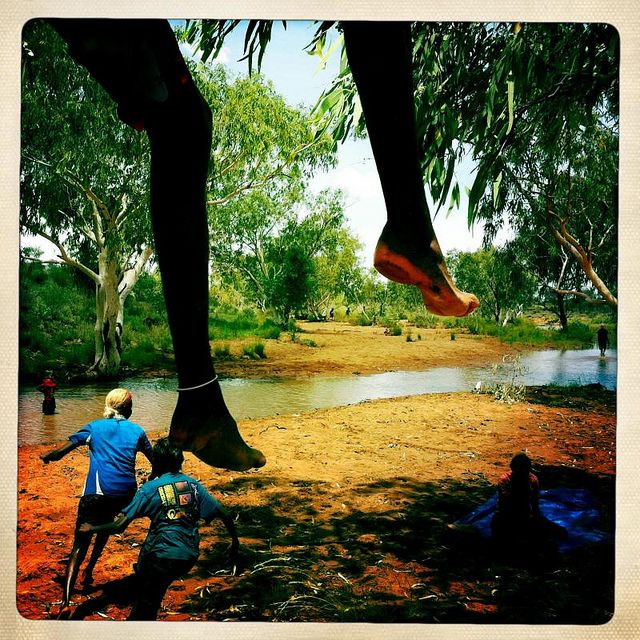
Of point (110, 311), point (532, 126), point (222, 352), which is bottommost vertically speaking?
point (222, 352)

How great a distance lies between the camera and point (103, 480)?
213cm

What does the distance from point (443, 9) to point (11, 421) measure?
80.0 inches

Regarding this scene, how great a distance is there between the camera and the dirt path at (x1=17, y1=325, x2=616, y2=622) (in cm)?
224

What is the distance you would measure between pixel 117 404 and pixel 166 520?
1.57 feet

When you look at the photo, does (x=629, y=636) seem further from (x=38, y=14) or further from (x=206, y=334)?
(x=38, y=14)

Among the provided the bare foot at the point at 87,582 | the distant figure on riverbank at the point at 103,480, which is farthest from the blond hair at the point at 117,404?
the bare foot at the point at 87,582

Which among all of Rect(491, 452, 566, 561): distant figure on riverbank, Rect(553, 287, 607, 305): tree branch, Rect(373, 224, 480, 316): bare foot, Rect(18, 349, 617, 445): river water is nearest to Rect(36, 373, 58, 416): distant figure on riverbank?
Rect(18, 349, 617, 445): river water

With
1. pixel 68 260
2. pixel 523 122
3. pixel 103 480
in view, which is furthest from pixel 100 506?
pixel 523 122

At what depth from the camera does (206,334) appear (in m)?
2.34

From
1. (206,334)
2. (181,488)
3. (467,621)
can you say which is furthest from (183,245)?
(467,621)

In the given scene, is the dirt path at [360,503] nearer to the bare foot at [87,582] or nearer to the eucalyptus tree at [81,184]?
the bare foot at [87,582]

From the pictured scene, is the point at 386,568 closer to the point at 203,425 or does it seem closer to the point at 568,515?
the point at 568,515

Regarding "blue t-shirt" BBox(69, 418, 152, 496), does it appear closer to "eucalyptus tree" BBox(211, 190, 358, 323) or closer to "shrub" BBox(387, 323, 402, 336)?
"eucalyptus tree" BBox(211, 190, 358, 323)

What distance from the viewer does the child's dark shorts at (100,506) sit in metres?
2.15
